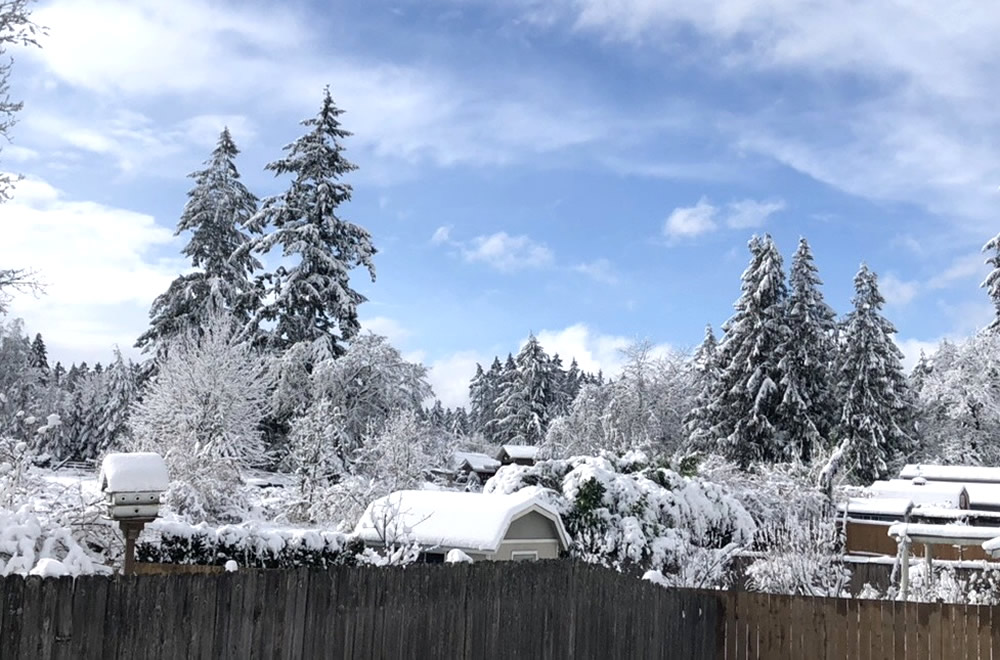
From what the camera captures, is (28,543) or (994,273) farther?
(994,273)

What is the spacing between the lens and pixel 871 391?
42.4 m

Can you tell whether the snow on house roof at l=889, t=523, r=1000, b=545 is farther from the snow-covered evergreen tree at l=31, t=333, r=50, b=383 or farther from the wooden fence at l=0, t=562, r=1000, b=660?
the snow-covered evergreen tree at l=31, t=333, r=50, b=383

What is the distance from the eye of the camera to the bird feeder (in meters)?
7.27

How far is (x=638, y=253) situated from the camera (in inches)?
645

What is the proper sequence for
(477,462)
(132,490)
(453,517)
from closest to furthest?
(132,490)
(453,517)
(477,462)

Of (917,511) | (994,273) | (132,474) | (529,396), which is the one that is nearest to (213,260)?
(917,511)

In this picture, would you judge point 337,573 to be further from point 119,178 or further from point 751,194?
point 751,194

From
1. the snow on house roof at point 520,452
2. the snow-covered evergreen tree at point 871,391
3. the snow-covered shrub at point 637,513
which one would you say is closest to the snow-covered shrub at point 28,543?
the snow-covered shrub at point 637,513

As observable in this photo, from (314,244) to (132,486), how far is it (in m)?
24.6

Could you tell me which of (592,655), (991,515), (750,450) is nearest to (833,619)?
(592,655)

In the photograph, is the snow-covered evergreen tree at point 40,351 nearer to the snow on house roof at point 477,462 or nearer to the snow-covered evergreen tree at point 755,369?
the snow on house roof at point 477,462

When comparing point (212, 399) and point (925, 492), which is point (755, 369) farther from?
point (212, 399)

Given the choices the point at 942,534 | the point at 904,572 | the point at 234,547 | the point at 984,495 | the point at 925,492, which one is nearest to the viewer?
the point at 234,547

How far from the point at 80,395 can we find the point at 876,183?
52739 millimetres
